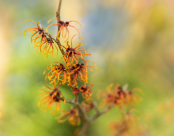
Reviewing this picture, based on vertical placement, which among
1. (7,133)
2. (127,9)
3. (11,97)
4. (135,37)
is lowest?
(7,133)

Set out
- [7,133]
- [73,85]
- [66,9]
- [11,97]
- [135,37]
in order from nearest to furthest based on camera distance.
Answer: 1. [73,85]
2. [7,133]
3. [11,97]
4. [135,37]
5. [66,9]

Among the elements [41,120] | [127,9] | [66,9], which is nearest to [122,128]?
[41,120]

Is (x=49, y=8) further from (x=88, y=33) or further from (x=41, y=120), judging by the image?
(x=41, y=120)

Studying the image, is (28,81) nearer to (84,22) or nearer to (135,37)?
(84,22)

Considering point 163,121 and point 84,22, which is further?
point 84,22

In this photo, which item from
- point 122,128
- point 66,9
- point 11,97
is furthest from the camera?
point 66,9

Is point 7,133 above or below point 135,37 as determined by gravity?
below
